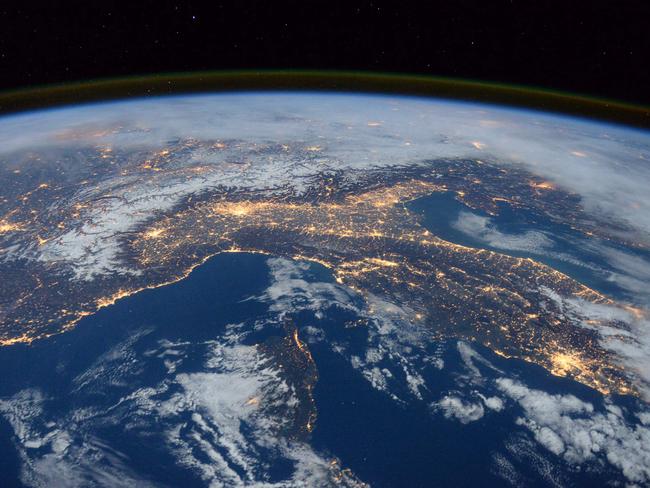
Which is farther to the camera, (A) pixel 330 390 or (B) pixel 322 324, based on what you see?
(B) pixel 322 324

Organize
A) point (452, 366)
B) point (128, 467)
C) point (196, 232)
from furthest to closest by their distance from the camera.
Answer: point (196, 232)
point (452, 366)
point (128, 467)

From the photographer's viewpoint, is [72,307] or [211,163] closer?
[72,307]

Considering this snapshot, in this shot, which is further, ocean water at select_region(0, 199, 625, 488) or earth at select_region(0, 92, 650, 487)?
earth at select_region(0, 92, 650, 487)

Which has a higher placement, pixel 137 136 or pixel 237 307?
pixel 137 136

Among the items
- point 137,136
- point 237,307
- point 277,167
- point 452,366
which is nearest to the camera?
point 452,366

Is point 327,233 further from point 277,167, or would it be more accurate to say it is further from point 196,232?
point 277,167

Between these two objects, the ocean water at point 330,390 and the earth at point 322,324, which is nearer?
the ocean water at point 330,390

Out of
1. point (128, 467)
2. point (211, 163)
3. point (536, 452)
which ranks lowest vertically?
point (128, 467)

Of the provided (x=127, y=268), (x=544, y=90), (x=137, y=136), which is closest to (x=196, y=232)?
(x=127, y=268)
